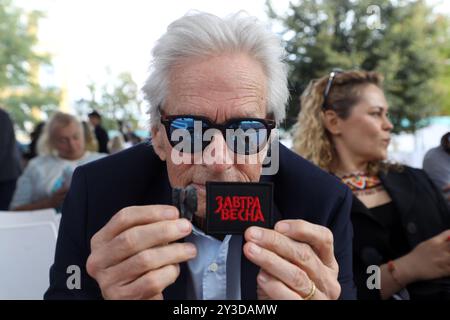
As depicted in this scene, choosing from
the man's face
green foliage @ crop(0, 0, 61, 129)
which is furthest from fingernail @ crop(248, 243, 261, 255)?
green foliage @ crop(0, 0, 61, 129)

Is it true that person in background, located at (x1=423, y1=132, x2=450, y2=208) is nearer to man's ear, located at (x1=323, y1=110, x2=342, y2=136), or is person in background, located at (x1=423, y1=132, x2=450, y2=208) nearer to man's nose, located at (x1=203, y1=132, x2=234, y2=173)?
man's ear, located at (x1=323, y1=110, x2=342, y2=136)

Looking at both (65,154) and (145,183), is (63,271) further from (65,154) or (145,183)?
(65,154)

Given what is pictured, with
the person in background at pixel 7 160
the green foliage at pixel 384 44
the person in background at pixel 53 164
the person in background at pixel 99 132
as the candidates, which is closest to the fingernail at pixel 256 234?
the person in background at pixel 53 164

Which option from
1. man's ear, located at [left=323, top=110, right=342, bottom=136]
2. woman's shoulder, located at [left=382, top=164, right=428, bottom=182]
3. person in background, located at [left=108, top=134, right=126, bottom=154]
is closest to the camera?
woman's shoulder, located at [left=382, top=164, right=428, bottom=182]

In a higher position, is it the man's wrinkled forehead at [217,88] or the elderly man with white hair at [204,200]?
the man's wrinkled forehead at [217,88]

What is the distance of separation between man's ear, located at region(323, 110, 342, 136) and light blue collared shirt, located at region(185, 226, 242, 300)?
1.73 m

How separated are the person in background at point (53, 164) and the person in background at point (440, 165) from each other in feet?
9.05

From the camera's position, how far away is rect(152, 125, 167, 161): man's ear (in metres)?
1.51

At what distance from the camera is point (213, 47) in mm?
1360

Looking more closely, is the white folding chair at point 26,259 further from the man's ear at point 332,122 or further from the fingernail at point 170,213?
the man's ear at point 332,122

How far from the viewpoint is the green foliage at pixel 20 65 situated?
1988 cm

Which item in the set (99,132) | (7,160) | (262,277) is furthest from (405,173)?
(99,132)

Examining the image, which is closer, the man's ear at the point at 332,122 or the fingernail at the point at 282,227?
the fingernail at the point at 282,227

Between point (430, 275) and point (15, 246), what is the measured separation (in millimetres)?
1999
